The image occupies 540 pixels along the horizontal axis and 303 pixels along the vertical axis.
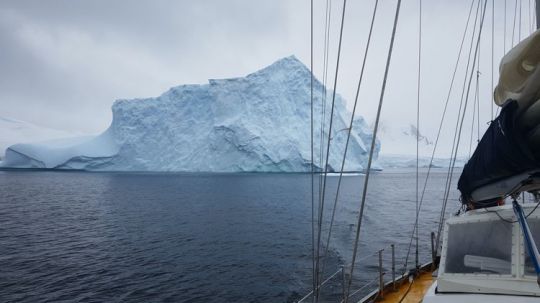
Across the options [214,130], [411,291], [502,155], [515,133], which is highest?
[214,130]

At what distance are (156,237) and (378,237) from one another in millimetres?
15570

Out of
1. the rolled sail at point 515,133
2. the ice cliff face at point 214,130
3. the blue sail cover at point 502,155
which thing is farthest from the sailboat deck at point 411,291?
the ice cliff face at point 214,130

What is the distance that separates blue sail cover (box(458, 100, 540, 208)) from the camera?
9.73ft

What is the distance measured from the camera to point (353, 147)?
9038 centimetres

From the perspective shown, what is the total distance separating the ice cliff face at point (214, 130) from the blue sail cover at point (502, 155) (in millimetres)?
72901

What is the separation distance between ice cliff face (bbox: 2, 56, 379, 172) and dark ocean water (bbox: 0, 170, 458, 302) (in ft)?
139

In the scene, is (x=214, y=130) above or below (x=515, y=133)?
above

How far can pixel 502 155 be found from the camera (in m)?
3.24

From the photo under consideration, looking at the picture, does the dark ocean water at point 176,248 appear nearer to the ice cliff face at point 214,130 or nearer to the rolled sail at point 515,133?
the rolled sail at point 515,133

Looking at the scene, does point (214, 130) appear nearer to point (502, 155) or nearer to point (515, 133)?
point (502, 155)

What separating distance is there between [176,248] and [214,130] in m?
59.4

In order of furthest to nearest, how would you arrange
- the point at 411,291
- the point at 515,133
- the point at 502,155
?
the point at 411,291, the point at 502,155, the point at 515,133

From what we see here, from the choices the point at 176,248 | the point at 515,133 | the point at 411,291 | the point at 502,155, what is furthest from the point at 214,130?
the point at 515,133

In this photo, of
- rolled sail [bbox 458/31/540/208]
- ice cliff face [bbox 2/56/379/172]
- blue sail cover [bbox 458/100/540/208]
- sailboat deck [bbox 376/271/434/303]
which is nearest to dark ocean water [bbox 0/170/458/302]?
sailboat deck [bbox 376/271/434/303]
